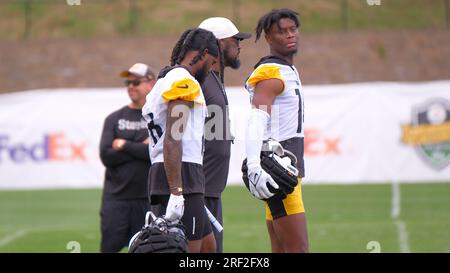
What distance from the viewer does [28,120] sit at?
1947cm

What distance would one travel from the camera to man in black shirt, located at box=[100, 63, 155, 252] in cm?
948

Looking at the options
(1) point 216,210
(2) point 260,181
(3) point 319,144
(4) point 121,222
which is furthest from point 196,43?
(3) point 319,144

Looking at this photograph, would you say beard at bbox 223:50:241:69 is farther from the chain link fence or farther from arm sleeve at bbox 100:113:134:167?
the chain link fence

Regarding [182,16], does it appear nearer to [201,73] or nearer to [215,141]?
[215,141]

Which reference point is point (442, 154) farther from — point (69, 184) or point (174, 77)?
point (174, 77)

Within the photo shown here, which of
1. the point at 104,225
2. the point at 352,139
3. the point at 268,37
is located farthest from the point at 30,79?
the point at 268,37

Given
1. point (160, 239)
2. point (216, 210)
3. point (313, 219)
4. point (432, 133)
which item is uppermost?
point (432, 133)

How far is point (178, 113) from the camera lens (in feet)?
→ 21.6

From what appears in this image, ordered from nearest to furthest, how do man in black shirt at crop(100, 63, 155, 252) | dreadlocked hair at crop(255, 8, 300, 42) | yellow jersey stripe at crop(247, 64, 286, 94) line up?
yellow jersey stripe at crop(247, 64, 286, 94)
dreadlocked hair at crop(255, 8, 300, 42)
man in black shirt at crop(100, 63, 155, 252)

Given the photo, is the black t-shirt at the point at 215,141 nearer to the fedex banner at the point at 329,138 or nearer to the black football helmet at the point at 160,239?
the black football helmet at the point at 160,239

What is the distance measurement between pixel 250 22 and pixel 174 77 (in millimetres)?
27554

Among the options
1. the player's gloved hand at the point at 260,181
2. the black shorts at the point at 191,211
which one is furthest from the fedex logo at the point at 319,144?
the black shorts at the point at 191,211

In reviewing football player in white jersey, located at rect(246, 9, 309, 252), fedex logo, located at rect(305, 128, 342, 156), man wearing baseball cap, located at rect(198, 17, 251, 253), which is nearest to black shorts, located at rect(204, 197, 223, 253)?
man wearing baseball cap, located at rect(198, 17, 251, 253)

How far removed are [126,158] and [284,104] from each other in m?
2.57
